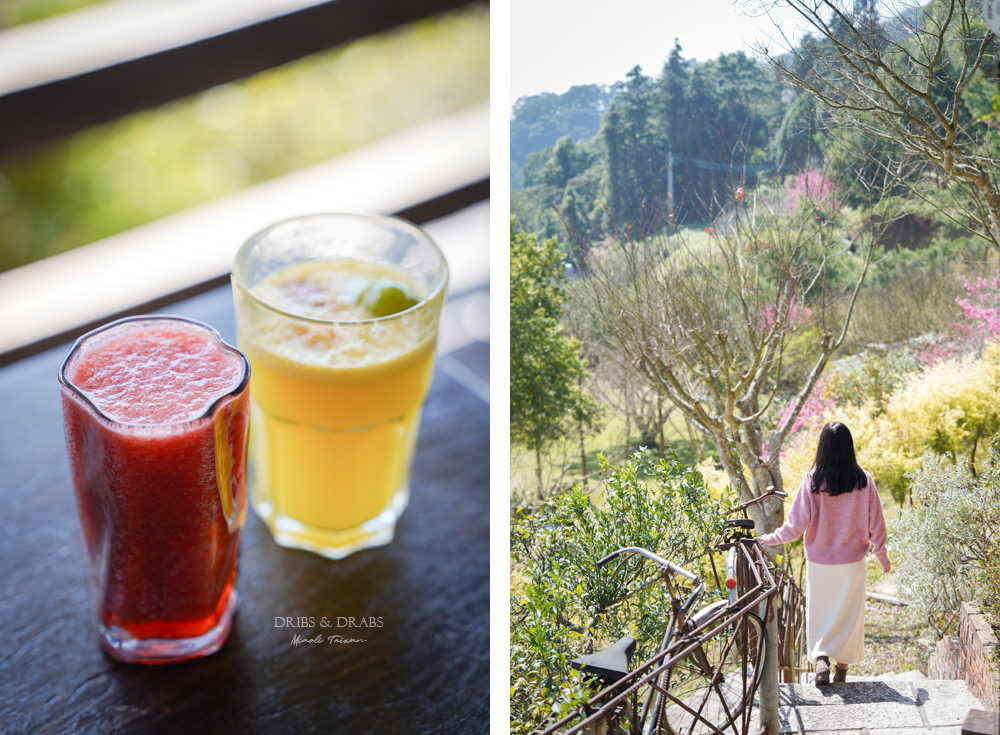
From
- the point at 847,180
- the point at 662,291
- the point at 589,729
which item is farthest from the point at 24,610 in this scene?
the point at 847,180

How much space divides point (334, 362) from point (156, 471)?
0.32 m

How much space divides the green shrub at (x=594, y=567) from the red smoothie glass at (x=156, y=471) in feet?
2.03

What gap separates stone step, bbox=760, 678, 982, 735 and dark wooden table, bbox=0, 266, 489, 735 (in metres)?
0.62

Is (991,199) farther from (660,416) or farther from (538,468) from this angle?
(538,468)

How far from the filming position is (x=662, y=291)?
1.76 meters

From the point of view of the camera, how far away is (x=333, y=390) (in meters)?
1.43

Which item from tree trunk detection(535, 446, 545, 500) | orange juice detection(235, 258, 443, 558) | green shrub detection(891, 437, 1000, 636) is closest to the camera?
orange juice detection(235, 258, 443, 558)

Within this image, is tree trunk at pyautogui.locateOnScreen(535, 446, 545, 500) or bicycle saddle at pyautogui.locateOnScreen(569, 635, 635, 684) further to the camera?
tree trunk at pyautogui.locateOnScreen(535, 446, 545, 500)

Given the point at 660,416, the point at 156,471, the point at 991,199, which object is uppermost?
the point at 991,199

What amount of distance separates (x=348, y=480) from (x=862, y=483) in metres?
1.00

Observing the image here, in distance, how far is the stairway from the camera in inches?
62.8

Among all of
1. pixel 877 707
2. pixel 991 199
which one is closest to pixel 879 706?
pixel 877 707

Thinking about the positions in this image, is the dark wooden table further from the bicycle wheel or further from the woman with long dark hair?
the woman with long dark hair

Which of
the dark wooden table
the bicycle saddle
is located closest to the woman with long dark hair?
the bicycle saddle
